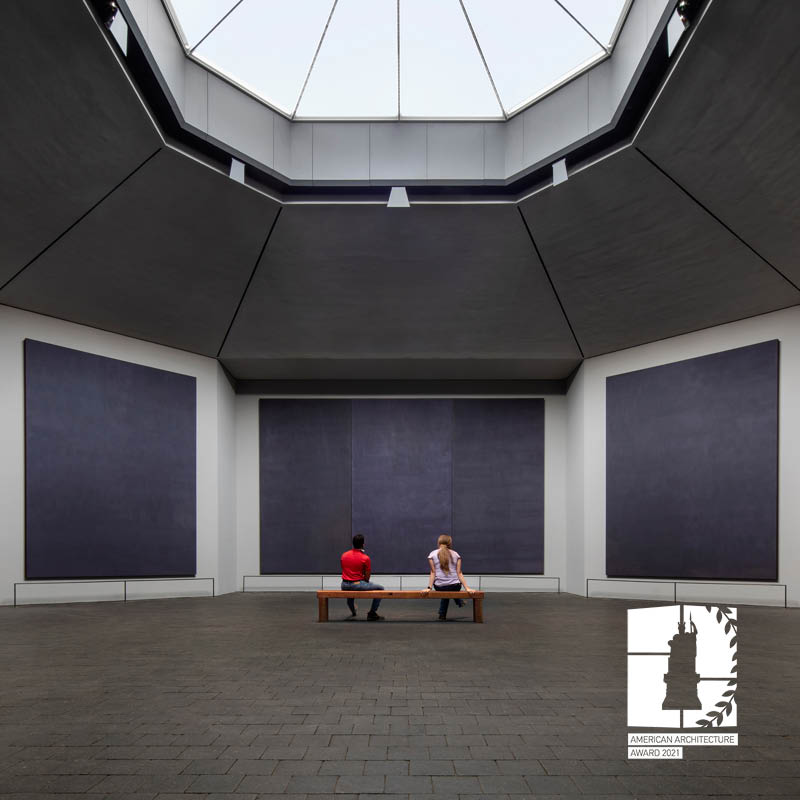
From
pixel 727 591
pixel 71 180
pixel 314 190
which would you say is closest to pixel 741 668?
pixel 727 591

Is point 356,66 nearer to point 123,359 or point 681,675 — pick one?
point 123,359

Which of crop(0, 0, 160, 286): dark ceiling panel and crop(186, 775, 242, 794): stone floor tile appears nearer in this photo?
crop(186, 775, 242, 794): stone floor tile

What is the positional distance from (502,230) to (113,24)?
25.0ft

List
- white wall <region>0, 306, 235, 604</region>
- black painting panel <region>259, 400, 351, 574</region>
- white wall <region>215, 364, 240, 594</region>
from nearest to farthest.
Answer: white wall <region>0, 306, 235, 604</region> < white wall <region>215, 364, 240, 594</region> < black painting panel <region>259, 400, 351, 574</region>

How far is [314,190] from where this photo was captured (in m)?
12.9

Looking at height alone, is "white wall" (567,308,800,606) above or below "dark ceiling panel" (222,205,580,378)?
below

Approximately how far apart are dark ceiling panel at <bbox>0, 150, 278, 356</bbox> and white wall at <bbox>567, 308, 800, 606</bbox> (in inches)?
340

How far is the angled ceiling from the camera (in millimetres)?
8766

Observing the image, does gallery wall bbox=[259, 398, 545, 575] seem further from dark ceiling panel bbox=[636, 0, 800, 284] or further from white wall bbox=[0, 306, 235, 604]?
dark ceiling panel bbox=[636, 0, 800, 284]

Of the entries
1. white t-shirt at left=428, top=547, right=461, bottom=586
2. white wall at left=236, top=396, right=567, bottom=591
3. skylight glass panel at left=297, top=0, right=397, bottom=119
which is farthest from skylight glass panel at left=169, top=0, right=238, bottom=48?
white t-shirt at left=428, top=547, right=461, bottom=586

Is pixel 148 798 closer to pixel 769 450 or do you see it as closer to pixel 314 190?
pixel 314 190

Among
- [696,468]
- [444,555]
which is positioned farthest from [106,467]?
[696,468]

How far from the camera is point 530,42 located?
11797 millimetres

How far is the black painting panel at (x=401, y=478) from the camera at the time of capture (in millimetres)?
17203
